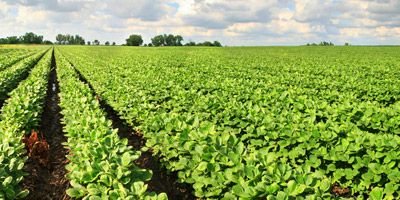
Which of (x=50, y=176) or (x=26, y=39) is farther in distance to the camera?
(x=26, y=39)

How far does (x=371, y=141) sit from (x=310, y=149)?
2.75 ft

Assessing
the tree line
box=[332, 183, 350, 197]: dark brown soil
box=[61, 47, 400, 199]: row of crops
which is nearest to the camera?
box=[61, 47, 400, 199]: row of crops

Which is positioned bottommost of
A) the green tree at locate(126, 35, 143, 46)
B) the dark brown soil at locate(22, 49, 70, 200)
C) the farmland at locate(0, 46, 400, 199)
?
the dark brown soil at locate(22, 49, 70, 200)

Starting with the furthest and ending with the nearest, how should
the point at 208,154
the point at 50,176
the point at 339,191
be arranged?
1. the point at 50,176
2. the point at 339,191
3. the point at 208,154

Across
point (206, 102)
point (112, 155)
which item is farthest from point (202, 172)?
point (206, 102)

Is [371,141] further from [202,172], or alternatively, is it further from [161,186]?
[161,186]

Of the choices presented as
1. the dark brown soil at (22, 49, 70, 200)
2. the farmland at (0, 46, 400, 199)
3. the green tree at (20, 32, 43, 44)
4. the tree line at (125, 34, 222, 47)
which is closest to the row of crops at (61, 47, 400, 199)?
the farmland at (0, 46, 400, 199)

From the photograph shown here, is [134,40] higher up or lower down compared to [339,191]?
higher up

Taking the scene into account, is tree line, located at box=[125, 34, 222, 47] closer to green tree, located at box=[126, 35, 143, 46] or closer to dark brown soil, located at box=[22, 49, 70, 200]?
green tree, located at box=[126, 35, 143, 46]

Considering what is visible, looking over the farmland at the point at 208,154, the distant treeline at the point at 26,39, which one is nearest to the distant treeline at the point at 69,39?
the distant treeline at the point at 26,39

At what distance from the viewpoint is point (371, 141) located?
15.5 feet

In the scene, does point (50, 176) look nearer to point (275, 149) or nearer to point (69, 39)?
point (275, 149)

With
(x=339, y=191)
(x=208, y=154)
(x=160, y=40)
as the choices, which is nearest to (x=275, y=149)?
(x=339, y=191)

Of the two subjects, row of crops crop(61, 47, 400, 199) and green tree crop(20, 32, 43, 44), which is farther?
green tree crop(20, 32, 43, 44)
